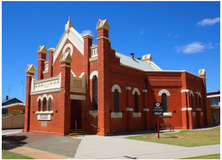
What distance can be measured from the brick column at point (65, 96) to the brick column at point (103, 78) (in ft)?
8.81

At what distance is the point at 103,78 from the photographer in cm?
2038

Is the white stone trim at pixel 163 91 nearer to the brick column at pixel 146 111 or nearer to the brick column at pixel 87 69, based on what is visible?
the brick column at pixel 146 111

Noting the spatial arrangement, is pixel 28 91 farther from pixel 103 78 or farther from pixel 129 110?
pixel 129 110

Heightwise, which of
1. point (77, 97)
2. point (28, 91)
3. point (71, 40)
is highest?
point (71, 40)

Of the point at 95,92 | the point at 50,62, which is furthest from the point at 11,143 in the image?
the point at 50,62

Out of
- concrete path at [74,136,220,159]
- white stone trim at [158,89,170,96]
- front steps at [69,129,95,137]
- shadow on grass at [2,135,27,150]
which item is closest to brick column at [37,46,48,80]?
front steps at [69,129,95,137]

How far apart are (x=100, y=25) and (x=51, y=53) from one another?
859 cm

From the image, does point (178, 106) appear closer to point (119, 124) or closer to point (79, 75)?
point (119, 124)

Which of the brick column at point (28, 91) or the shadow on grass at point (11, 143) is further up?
the brick column at point (28, 91)

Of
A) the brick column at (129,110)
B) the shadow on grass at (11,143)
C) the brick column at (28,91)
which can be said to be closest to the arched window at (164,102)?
the brick column at (129,110)

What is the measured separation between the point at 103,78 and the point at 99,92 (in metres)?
1.31

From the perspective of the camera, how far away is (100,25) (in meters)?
21.2

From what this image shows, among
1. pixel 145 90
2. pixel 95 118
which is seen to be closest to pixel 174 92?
pixel 145 90

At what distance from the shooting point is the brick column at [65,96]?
19516 mm
